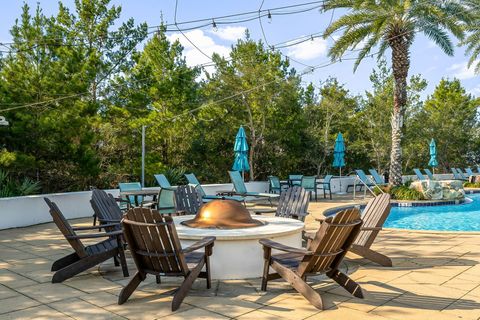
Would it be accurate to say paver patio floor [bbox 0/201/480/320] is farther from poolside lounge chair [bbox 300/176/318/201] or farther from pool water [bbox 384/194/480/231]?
poolside lounge chair [bbox 300/176/318/201]

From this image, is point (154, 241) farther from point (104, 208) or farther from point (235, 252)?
point (104, 208)

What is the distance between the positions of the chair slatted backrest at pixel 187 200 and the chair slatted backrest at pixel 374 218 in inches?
110

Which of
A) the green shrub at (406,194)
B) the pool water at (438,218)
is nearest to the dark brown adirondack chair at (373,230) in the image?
the pool water at (438,218)

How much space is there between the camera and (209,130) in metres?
18.9

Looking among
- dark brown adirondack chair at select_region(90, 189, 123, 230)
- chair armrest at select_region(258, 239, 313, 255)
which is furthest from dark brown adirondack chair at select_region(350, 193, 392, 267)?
dark brown adirondack chair at select_region(90, 189, 123, 230)

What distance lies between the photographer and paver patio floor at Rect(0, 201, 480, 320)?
3.43m

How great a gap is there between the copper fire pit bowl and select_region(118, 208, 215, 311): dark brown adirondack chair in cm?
116

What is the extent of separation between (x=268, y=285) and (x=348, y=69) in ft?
42.4

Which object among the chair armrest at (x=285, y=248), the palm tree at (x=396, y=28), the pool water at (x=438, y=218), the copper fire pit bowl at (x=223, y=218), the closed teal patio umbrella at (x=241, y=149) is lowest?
the pool water at (x=438, y=218)

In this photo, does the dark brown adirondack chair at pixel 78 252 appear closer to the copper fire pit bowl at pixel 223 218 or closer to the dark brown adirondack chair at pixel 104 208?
the dark brown adirondack chair at pixel 104 208

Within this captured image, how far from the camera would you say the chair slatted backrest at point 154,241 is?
143 inches

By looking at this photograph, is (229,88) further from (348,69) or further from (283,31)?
(283,31)

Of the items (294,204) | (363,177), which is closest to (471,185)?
(363,177)

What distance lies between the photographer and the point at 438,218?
1105cm
